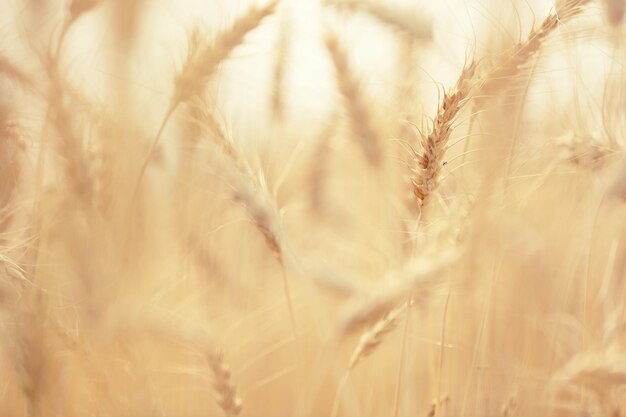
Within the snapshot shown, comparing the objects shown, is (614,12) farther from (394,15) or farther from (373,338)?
(373,338)

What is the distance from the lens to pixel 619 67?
4.23 ft

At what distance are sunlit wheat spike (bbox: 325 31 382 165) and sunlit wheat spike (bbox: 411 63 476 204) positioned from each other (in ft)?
1.20

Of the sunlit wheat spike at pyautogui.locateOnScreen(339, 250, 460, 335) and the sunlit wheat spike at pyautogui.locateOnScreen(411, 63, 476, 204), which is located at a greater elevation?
the sunlit wheat spike at pyautogui.locateOnScreen(411, 63, 476, 204)

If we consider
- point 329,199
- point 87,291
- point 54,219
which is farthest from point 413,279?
point 329,199

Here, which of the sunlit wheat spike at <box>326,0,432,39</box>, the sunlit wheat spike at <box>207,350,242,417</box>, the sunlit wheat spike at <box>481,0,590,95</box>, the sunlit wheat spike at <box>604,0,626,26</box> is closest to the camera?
the sunlit wheat spike at <box>207,350,242,417</box>

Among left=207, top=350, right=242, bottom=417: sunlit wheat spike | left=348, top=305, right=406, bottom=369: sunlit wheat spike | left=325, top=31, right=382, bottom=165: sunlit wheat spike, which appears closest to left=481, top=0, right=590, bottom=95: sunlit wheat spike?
left=325, top=31, right=382, bottom=165: sunlit wheat spike

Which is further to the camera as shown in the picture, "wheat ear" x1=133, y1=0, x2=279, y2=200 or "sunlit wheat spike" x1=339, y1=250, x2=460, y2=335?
"wheat ear" x1=133, y1=0, x2=279, y2=200

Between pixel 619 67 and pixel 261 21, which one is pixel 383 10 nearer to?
pixel 261 21

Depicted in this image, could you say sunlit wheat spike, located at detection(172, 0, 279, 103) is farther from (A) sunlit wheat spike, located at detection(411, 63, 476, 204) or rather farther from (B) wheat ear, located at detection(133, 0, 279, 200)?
(A) sunlit wheat spike, located at detection(411, 63, 476, 204)

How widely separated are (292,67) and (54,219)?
0.82 metres

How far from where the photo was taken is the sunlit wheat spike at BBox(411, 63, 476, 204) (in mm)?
965

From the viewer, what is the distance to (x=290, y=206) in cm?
139

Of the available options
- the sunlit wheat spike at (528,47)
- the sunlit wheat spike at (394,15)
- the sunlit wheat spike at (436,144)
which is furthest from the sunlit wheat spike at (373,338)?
the sunlit wheat spike at (394,15)

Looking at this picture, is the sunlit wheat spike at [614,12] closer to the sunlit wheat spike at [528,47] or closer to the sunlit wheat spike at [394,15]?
the sunlit wheat spike at [528,47]
